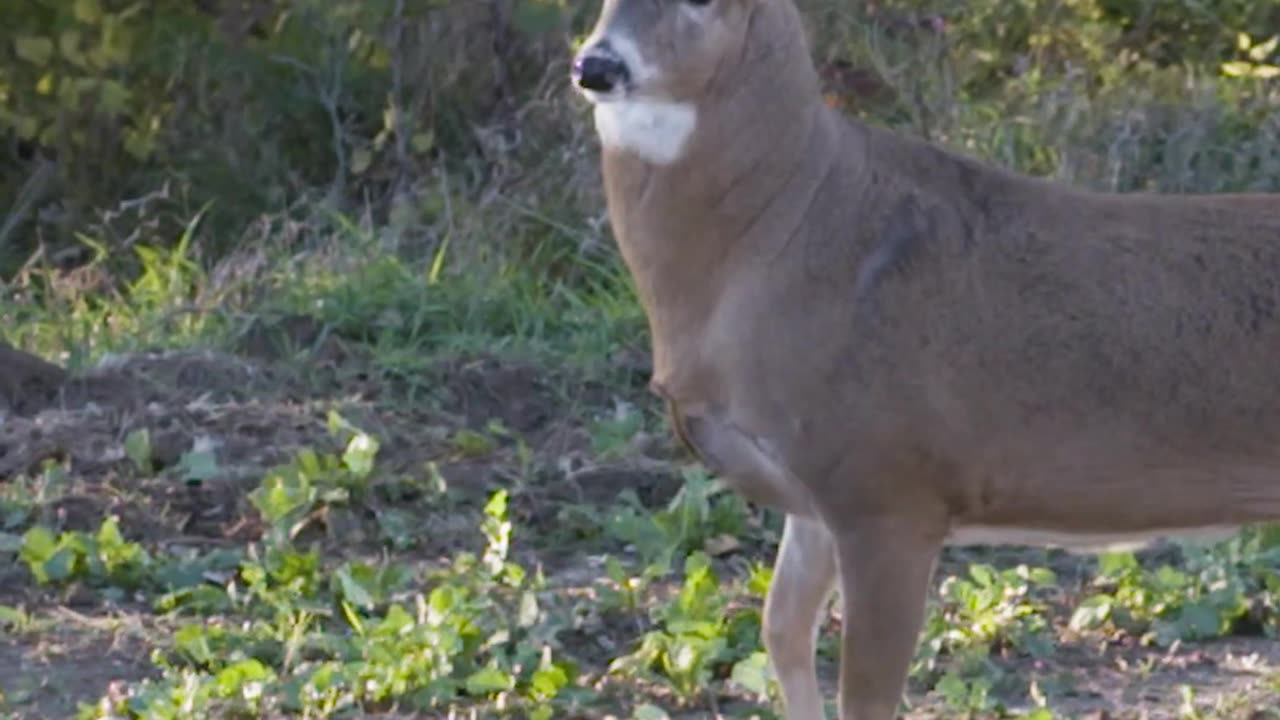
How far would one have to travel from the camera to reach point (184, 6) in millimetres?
13328

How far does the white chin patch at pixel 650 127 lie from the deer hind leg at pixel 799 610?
0.80 meters

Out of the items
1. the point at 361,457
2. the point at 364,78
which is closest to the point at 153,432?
the point at 361,457

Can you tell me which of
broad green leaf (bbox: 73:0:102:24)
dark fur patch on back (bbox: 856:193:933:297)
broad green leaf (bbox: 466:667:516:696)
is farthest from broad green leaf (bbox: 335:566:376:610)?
broad green leaf (bbox: 73:0:102:24)

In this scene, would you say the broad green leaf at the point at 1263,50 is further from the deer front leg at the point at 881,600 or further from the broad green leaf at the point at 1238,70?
the deer front leg at the point at 881,600

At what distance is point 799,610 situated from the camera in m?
5.69

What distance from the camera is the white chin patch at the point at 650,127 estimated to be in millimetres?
5312

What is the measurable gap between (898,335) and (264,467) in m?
2.85

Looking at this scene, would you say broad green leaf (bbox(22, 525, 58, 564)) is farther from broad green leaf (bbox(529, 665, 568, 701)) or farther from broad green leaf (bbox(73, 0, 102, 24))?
broad green leaf (bbox(73, 0, 102, 24))

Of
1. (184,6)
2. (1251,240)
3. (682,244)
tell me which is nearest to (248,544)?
(682,244)

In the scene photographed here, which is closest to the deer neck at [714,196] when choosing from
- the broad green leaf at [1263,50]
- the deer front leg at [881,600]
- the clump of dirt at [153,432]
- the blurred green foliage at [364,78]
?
the deer front leg at [881,600]

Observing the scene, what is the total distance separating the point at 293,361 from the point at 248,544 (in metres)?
1.64

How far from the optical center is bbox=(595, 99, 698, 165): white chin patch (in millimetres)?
5312

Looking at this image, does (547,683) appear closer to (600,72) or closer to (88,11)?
(600,72)

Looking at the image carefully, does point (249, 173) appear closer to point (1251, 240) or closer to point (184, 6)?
point (184, 6)
